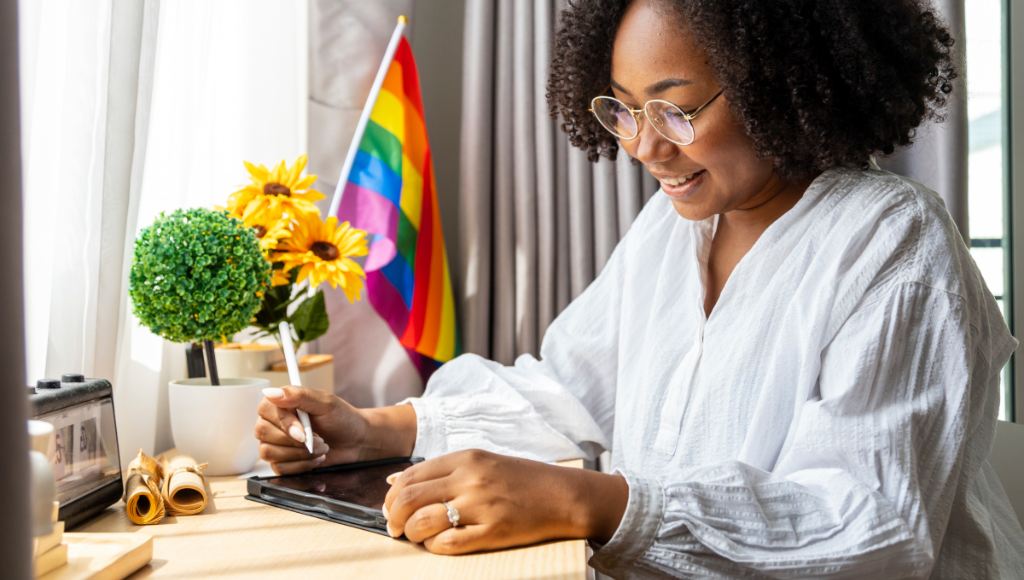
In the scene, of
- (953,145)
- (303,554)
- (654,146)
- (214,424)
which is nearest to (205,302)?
(214,424)

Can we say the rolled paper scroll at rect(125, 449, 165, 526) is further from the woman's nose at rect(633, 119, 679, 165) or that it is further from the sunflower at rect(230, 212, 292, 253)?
the woman's nose at rect(633, 119, 679, 165)

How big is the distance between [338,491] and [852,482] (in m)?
0.48

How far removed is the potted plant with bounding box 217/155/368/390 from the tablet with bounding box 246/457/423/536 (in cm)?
27

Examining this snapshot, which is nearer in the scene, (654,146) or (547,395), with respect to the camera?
(654,146)

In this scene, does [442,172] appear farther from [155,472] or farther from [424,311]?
[155,472]

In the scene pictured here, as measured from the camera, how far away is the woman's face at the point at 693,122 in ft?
3.38

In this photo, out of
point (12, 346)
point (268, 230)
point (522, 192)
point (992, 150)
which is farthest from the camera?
point (522, 192)

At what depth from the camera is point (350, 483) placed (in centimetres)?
96

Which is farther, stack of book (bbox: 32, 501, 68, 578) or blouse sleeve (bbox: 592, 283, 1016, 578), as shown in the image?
blouse sleeve (bbox: 592, 283, 1016, 578)

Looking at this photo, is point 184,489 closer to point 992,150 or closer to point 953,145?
point 953,145

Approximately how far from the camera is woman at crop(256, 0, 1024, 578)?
0.79m

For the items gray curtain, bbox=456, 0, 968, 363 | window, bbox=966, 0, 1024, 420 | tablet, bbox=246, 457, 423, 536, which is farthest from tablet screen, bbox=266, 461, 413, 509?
window, bbox=966, 0, 1024, 420

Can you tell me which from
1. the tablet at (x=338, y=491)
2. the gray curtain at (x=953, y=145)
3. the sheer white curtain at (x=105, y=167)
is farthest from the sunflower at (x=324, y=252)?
the gray curtain at (x=953, y=145)

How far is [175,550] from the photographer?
80 cm
